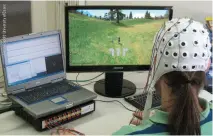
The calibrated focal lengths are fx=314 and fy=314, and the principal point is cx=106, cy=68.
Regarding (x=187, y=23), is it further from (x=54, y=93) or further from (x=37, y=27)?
(x=37, y=27)

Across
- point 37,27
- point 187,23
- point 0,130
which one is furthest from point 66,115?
point 37,27

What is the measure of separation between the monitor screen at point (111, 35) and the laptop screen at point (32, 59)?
0.32 feet

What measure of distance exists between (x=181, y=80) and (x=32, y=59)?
76 centimetres

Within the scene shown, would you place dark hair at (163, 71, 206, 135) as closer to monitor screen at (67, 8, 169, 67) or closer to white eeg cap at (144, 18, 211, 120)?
white eeg cap at (144, 18, 211, 120)

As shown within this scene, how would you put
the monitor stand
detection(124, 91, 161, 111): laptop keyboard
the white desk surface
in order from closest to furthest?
the white desk surface < detection(124, 91, 161, 111): laptop keyboard < the monitor stand

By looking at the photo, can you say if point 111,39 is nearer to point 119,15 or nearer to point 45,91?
point 119,15

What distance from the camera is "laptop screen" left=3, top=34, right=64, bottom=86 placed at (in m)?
1.39

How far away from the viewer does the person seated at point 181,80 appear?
0.93 m

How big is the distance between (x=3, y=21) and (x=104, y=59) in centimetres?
79

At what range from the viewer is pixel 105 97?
165 centimetres

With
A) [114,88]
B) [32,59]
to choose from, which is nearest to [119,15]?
[114,88]

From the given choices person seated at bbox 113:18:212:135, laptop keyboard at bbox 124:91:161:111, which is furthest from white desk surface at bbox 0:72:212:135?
person seated at bbox 113:18:212:135

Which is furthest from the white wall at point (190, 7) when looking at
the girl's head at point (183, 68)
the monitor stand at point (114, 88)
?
the girl's head at point (183, 68)

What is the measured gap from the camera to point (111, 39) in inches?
63.6
